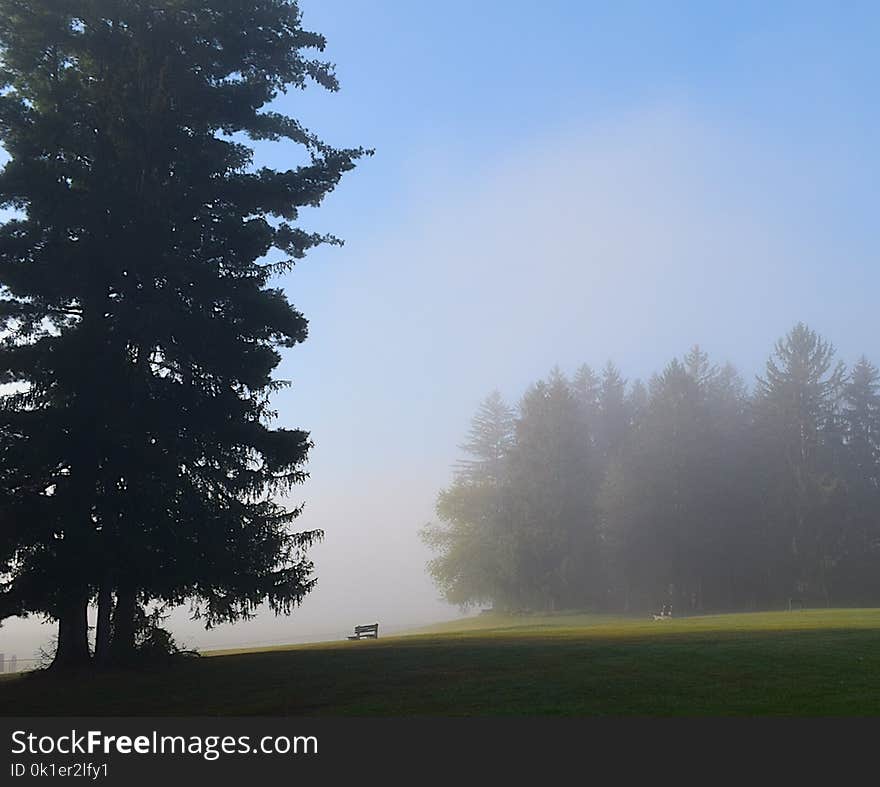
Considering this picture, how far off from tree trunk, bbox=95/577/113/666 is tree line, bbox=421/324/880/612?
46688 mm

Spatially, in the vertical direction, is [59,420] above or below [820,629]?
above

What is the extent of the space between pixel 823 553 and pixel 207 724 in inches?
2428

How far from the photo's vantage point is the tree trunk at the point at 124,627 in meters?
23.4

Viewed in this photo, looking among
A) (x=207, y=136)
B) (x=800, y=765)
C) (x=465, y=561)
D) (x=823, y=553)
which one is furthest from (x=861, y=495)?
(x=800, y=765)

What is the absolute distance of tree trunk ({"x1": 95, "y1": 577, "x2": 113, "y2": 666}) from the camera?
22688 millimetres

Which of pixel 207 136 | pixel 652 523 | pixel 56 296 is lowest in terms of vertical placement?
pixel 652 523

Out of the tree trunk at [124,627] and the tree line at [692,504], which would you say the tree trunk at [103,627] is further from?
the tree line at [692,504]

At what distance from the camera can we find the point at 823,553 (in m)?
66.5

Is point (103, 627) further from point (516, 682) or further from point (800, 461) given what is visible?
point (800, 461)

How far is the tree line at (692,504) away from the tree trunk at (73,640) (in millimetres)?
46612

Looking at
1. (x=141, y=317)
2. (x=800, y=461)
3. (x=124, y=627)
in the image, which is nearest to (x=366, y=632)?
(x=124, y=627)

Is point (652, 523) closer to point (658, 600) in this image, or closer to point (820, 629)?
point (658, 600)

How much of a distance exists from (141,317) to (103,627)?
8.01 m

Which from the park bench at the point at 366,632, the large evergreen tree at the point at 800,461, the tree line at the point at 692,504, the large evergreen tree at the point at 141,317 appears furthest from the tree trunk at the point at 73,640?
the large evergreen tree at the point at 800,461
